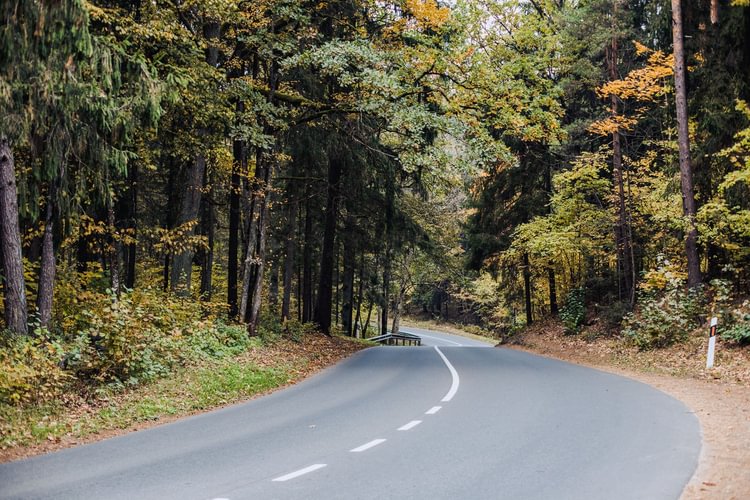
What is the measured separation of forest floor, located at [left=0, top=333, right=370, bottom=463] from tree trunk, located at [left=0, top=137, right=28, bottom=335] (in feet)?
6.98

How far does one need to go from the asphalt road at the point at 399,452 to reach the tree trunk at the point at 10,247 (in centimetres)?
394

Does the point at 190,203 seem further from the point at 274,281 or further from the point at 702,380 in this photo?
the point at 274,281

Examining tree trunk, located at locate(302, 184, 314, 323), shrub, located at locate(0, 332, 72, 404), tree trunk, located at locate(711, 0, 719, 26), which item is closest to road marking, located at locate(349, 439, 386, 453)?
shrub, located at locate(0, 332, 72, 404)

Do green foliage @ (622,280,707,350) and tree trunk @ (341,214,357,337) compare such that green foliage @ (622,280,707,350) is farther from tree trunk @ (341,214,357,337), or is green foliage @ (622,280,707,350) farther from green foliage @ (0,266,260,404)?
tree trunk @ (341,214,357,337)

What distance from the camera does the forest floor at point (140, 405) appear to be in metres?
8.70

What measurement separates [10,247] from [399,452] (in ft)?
26.9

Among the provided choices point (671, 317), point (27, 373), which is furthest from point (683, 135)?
point (27, 373)

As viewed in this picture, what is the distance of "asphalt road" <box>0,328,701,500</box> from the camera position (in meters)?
6.06

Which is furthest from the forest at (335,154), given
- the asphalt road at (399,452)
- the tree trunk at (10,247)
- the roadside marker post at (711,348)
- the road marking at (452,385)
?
the road marking at (452,385)

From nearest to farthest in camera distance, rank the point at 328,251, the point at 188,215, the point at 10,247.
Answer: the point at 10,247 → the point at 188,215 → the point at 328,251

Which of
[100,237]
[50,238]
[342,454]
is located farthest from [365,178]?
[342,454]

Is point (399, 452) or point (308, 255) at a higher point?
point (308, 255)

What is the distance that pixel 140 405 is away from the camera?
10812 mm

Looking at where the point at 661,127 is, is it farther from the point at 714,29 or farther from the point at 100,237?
the point at 100,237
